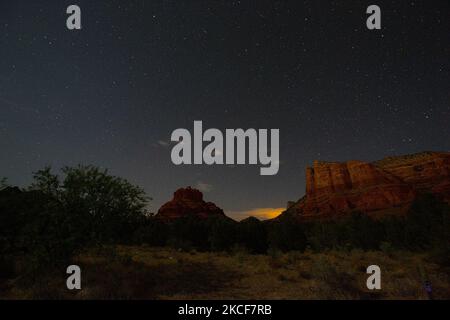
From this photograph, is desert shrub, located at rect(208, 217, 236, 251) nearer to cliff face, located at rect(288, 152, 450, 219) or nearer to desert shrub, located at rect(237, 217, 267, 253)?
desert shrub, located at rect(237, 217, 267, 253)

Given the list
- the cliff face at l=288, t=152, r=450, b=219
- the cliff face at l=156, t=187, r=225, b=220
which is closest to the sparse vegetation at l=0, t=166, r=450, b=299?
the cliff face at l=288, t=152, r=450, b=219

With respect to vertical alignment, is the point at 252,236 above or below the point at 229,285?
below

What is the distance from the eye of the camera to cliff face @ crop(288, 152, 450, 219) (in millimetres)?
104938

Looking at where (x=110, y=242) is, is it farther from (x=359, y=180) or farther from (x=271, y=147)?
(x=359, y=180)

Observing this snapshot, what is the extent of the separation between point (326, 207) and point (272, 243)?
81.8 m

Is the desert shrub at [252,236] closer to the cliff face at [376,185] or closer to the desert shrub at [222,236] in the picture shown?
the desert shrub at [222,236]

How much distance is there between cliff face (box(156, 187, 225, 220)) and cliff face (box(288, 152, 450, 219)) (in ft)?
146

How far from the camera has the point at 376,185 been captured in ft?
384

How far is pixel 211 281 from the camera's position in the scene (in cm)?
1731

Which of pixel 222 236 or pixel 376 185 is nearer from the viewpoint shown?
pixel 222 236

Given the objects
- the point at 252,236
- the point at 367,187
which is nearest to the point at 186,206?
the point at 367,187

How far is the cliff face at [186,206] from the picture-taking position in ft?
476

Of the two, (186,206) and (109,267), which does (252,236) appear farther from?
(186,206)

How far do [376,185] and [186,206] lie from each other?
260 feet
